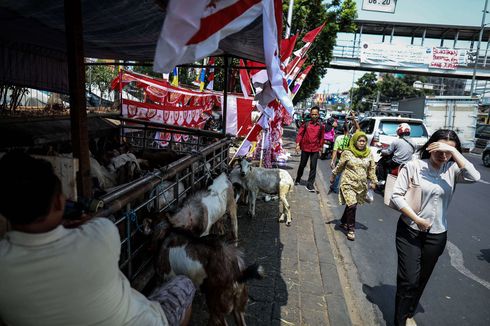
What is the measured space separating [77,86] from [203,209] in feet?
6.02

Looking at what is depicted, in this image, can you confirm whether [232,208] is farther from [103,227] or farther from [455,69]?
[455,69]

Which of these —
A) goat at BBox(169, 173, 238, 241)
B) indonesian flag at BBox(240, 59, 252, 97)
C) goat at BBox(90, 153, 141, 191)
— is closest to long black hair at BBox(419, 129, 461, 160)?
goat at BBox(169, 173, 238, 241)

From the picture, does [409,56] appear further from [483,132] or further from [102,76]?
[102,76]

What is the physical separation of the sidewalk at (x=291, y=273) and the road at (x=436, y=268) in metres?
0.31

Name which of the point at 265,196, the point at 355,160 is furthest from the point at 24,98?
the point at 355,160

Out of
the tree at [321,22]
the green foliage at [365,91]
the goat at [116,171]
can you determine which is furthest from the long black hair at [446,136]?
the green foliage at [365,91]

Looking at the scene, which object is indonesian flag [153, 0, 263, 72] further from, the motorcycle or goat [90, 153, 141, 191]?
the motorcycle

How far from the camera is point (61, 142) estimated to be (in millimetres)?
5141

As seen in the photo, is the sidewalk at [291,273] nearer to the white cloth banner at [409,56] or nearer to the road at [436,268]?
the road at [436,268]

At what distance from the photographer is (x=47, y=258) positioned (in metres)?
1.23

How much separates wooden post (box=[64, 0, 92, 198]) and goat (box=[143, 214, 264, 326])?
82 centimetres

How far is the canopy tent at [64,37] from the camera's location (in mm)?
3045

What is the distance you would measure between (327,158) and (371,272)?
1013cm

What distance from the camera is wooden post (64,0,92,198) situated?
176 cm
